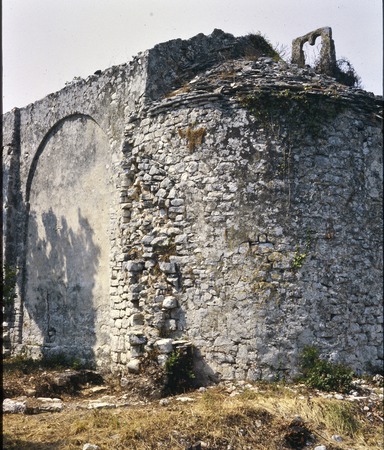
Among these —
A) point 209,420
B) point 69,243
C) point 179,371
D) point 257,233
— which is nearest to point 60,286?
point 69,243

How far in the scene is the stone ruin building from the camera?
9086 mm

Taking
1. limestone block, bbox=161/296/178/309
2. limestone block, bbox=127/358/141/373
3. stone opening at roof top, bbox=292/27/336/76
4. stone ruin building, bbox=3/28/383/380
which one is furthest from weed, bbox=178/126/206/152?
limestone block, bbox=127/358/141/373

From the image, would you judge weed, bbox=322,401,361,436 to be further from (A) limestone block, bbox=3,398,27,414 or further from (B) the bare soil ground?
(A) limestone block, bbox=3,398,27,414

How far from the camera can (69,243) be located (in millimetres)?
12320

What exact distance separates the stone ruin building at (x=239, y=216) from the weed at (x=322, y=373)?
14 cm

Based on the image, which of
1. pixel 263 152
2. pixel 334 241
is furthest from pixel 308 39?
pixel 334 241

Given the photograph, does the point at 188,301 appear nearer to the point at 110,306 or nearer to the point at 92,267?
the point at 110,306

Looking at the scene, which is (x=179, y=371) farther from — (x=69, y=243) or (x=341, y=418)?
(x=69, y=243)

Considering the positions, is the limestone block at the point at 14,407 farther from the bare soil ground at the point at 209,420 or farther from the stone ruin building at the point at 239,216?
the stone ruin building at the point at 239,216

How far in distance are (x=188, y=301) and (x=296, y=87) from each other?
3867 millimetres

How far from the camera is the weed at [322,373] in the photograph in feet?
28.4

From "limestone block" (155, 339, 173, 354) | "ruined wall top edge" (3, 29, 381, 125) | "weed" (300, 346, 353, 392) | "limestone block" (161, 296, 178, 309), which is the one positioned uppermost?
"ruined wall top edge" (3, 29, 381, 125)

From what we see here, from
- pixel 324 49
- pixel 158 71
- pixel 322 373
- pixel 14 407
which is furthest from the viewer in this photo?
pixel 324 49

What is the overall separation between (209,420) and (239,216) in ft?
10.6
